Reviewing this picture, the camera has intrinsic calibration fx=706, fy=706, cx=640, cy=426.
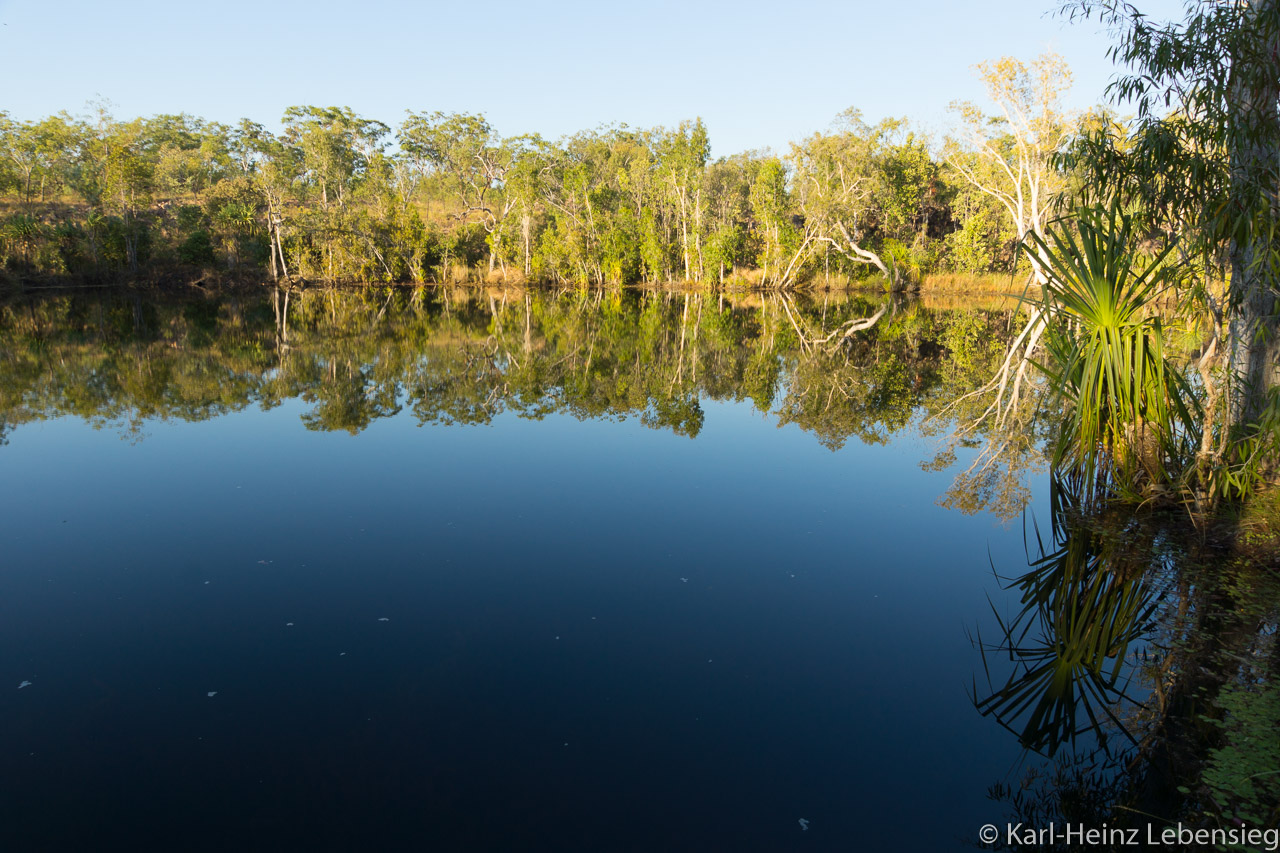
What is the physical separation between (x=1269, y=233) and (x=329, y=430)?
11306 millimetres

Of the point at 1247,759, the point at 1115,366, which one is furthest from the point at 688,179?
the point at 1247,759

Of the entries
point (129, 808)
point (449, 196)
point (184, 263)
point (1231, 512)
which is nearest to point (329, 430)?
point (129, 808)

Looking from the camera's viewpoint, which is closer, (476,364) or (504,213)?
(476,364)

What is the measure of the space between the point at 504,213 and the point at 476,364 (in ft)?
105

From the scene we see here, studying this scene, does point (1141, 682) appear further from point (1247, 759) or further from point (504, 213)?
point (504, 213)

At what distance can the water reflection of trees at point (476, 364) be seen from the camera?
489 inches

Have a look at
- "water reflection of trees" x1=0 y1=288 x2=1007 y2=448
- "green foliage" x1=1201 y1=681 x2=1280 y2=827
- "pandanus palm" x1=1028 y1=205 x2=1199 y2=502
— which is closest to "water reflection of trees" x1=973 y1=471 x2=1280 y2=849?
"green foliage" x1=1201 y1=681 x2=1280 y2=827

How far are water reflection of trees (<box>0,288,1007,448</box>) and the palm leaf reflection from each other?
456 cm

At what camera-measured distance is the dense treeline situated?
1510 inches

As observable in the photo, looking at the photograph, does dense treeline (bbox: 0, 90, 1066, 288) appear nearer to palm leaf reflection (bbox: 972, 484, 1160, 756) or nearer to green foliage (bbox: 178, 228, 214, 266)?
green foliage (bbox: 178, 228, 214, 266)

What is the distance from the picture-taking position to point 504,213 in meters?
46.2

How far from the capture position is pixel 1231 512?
21.7 ft

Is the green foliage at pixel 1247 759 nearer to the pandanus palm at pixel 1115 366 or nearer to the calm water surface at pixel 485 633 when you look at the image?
the calm water surface at pixel 485 633

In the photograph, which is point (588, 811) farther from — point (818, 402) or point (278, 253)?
point (278, 253)
